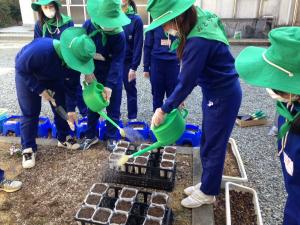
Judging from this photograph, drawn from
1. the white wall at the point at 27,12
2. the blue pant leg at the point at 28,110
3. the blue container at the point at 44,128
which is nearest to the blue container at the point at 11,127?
the blue container at the point at 44,128

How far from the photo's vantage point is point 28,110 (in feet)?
9.97

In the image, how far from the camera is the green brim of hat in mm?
1279

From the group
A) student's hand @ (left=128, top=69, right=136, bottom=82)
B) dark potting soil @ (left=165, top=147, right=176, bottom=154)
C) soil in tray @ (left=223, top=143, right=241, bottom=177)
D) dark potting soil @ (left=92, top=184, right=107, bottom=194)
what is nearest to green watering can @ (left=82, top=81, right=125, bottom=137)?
dark potting soil @ (left=92, top=184, right=107, bottom=194)

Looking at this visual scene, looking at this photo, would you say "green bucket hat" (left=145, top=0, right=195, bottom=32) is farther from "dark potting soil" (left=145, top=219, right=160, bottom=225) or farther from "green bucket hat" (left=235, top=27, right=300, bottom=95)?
"dark potting soil" (left=145, top=219, right=160, bottom=225)

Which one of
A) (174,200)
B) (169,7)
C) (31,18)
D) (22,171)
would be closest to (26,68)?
(22,171)

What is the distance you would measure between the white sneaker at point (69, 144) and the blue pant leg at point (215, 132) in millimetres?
1723

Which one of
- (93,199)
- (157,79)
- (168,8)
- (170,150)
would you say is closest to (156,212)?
(93,199)

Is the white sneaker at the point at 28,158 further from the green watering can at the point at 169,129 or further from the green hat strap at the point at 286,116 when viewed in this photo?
the green hat strap at the point at 286,116

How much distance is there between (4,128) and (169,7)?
3074 millimetres

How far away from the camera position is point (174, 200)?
2.66 m

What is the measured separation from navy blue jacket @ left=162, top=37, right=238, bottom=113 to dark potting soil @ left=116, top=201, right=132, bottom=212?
2.88 ft

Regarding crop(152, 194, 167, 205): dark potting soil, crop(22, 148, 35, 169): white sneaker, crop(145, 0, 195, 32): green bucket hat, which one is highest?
crop(145, 0, 195, 32): green bucket hat

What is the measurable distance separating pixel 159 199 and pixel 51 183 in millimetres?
1174

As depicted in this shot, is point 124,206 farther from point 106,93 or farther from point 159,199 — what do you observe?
point 106,93
